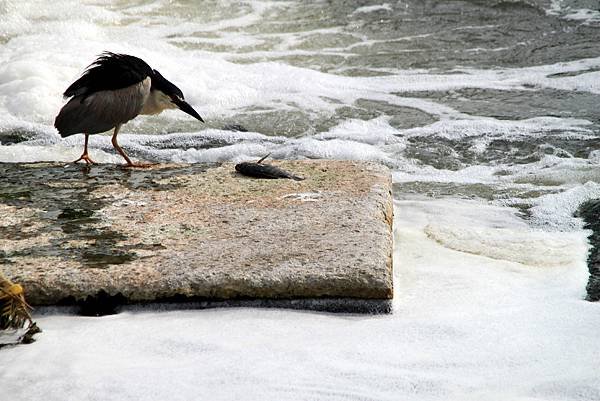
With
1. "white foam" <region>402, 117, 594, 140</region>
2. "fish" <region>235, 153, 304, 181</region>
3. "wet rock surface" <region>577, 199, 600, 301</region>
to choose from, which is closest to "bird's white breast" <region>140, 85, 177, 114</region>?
"fish" <region>235, 153, 304, 181</region>

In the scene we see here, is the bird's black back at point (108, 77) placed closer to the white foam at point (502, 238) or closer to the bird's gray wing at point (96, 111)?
the bird's gray wing at point (96, 111)

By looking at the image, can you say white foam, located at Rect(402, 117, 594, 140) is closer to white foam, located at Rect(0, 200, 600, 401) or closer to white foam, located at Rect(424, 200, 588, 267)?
white foam, located at Rect(424, 200, 588, 267)

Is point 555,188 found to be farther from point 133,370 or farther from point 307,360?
point 133,370

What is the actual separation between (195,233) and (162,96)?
72.4 inches

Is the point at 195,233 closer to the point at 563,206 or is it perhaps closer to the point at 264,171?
the point at 264,171

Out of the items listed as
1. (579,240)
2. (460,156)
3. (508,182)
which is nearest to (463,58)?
(460,156)

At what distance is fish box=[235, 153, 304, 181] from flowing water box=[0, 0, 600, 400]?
0.67m

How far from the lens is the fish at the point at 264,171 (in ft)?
14.7

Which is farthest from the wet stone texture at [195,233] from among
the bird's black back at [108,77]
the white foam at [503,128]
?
the white foam at [503,128]

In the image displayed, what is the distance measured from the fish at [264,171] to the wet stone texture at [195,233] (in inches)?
2.4

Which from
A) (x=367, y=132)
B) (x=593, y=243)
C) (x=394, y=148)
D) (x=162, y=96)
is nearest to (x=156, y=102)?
(x=162, y=96)

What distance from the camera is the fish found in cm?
447

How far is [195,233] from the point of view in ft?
12.1

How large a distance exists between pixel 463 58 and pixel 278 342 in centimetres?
647
